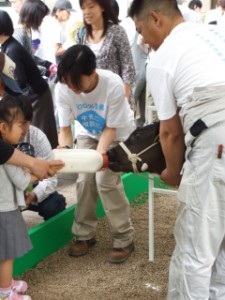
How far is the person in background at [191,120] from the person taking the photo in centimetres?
171

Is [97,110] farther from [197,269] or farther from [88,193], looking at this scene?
[197,269]

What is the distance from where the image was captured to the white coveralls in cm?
170

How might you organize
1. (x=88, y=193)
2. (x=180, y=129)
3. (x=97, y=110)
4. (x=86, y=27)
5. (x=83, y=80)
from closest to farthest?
(x=180, y=129)
(x=83, y=80)
(x=97, y=110)
(x=88, y=193)
(x=86, y=27)

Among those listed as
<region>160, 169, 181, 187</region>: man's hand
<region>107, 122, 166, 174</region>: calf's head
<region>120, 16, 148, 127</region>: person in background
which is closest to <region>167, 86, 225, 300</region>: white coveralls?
<region>160, 169, 181, 187</region>: man's hand

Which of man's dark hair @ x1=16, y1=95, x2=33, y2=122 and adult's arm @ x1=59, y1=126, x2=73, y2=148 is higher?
man's dark hair @ x1=16, y1=95, x2=33, y2=122

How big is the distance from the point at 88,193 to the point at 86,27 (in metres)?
1.20

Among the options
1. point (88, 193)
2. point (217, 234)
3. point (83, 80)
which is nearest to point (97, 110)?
point (83, 80)

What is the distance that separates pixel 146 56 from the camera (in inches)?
203

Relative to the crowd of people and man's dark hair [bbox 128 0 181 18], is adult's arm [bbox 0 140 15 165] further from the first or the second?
man's dark hair [bbox 128 0 181 18]

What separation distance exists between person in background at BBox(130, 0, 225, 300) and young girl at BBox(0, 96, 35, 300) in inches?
28.1

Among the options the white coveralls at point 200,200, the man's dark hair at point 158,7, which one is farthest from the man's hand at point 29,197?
the man's dark hair at point 158,7

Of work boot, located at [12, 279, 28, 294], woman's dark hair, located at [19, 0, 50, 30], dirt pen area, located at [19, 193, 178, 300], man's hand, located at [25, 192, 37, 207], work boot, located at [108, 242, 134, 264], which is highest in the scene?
woman's dark hair, located at [19, 0, 50, 30]

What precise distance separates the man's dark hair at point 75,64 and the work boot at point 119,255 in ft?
3.53

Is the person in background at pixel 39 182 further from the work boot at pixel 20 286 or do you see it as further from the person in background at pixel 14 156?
the work boot at pixel 20 286
